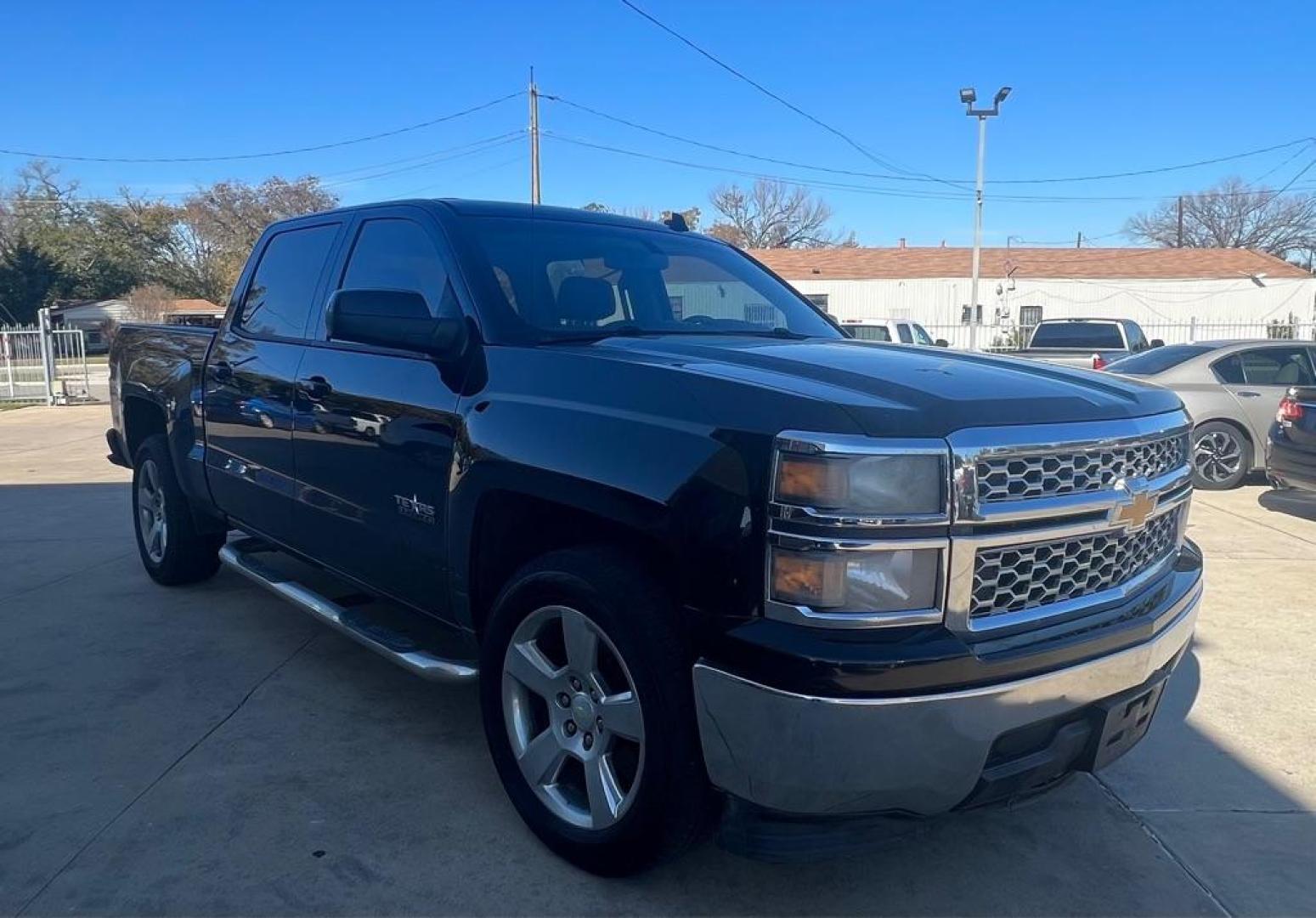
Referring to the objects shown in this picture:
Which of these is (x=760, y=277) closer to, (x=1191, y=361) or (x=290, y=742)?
(x=290, y=742)

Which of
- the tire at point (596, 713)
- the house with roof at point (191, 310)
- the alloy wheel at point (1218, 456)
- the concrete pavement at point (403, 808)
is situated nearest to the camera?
the tire at point (596, 713)

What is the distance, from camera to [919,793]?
2.30m

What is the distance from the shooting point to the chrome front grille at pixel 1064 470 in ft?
7.63

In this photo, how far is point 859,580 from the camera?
2.24m

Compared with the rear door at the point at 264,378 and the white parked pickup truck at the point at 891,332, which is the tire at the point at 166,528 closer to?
the rear door at the point at 264,378

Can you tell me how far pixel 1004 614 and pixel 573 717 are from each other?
1236 mm

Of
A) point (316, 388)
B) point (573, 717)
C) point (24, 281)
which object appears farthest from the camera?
point (24, 281)

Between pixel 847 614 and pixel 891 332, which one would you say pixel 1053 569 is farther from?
pixel 891 332

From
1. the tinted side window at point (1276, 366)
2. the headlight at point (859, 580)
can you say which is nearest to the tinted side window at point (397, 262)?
the headlight at point (859, 580)

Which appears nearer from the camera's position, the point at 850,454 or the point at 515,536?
the point at 850,454

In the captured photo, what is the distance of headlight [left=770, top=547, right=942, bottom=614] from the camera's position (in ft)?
7.32

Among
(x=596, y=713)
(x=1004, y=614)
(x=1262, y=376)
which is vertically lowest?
(x=596, y=713)

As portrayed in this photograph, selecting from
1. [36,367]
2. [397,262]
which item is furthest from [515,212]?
[36,367]

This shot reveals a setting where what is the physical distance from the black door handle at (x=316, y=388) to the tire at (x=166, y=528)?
77.2 inches
